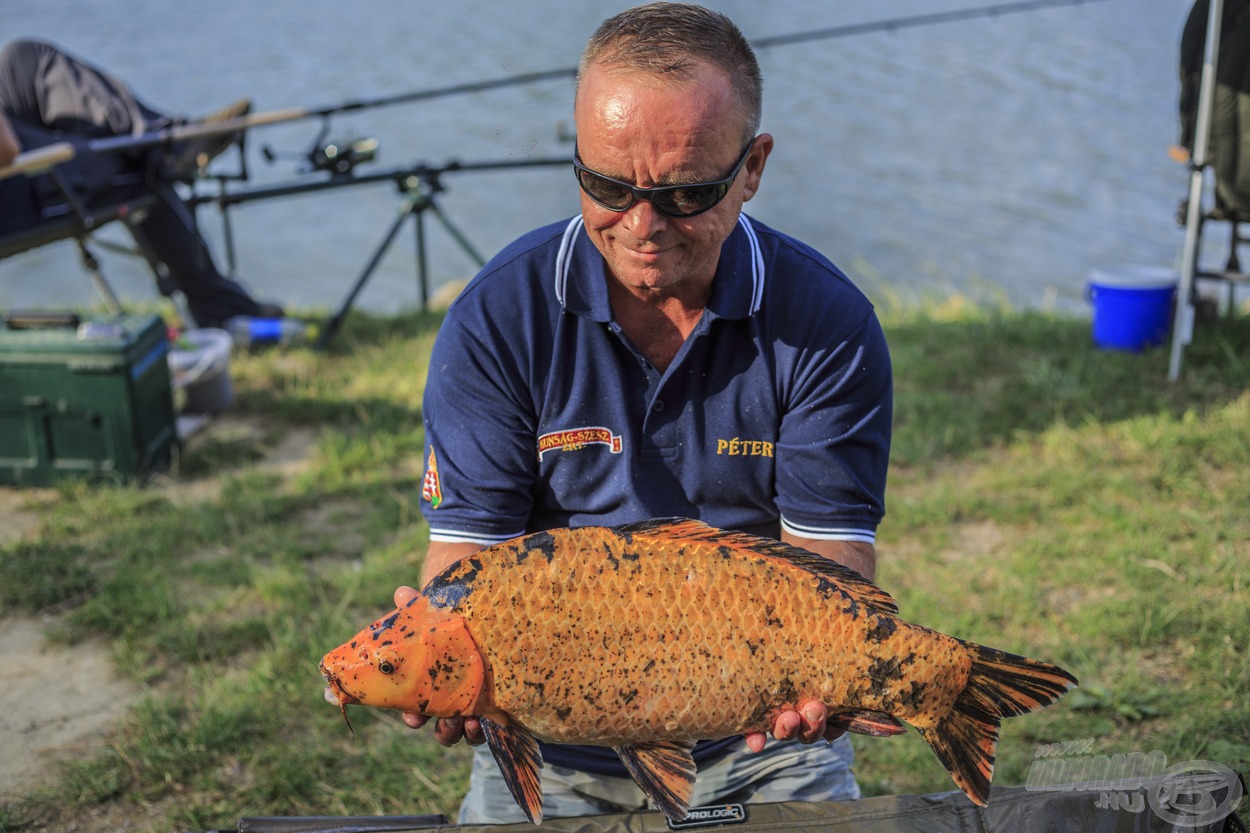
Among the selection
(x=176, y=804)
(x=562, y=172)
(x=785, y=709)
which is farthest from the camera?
(x=562, y=172)

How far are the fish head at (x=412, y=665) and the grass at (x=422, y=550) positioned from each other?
3.77 ft

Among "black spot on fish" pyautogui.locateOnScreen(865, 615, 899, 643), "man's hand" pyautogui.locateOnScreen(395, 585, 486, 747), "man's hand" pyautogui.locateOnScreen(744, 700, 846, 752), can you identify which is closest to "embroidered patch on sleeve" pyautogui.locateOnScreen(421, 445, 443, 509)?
"man's hand" pyautogui.locateOnScreen(395, 585, 486, 747)

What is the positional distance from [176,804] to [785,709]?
164 centimetres

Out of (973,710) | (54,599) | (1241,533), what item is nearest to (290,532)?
(54,599)

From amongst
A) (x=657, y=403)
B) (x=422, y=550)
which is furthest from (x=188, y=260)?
(x=657, y=403)

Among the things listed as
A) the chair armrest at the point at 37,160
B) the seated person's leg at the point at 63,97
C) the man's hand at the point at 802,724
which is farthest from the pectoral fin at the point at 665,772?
the seated person's leg at the point at 63,97

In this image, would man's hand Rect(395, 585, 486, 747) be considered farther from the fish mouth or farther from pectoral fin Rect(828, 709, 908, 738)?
pectoral fin Rect(828, 709, 908, 738)

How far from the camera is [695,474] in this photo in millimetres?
2312

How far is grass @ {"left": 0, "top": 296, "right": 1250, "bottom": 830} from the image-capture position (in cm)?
295

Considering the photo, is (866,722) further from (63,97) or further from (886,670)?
(63,97)

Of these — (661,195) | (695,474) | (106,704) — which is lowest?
Answer: (106,704)

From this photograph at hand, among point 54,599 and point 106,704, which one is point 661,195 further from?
point 54,599

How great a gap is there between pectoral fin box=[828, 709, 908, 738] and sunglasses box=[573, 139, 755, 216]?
886mm

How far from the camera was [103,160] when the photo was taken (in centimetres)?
577
